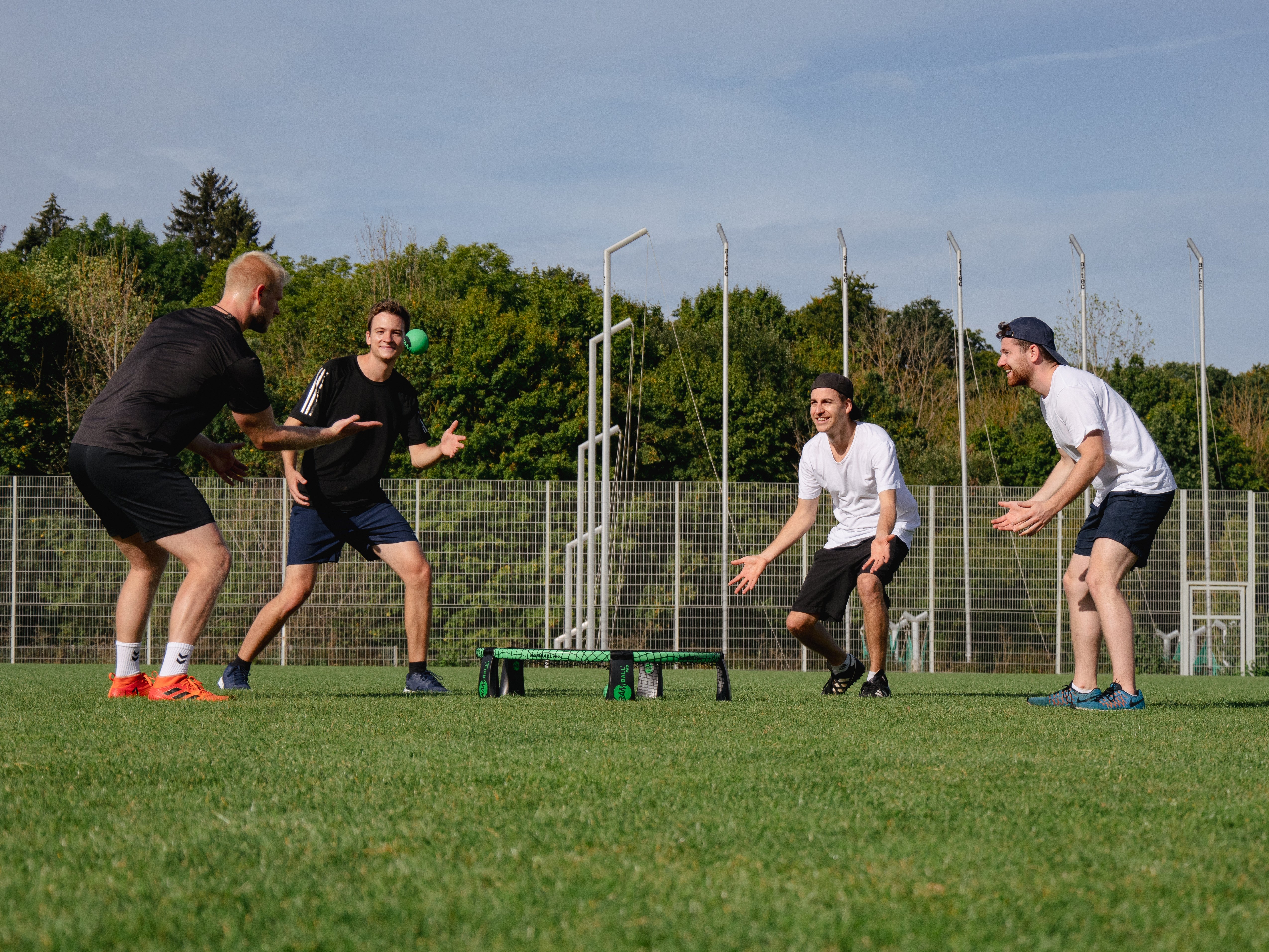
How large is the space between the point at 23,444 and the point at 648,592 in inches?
596

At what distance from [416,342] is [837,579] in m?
3.55

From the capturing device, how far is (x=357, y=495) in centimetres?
720

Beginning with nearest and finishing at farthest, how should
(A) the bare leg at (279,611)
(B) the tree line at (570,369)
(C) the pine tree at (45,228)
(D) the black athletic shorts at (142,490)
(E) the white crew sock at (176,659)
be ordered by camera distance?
1. (D) the black athletic shorts at (142,490)
2. (E) the white crew sock at (176,659)
3. (A) the bare leg at (279,611)
4. (B) the tree line at (570,369)
5. (C) the pine tree at (45,228)

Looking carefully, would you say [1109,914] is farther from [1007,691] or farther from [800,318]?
[800,318]

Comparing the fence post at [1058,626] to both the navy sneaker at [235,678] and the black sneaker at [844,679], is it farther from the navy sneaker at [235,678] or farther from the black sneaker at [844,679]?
the navy sneaker at [235,678]

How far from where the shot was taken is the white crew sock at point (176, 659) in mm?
5750

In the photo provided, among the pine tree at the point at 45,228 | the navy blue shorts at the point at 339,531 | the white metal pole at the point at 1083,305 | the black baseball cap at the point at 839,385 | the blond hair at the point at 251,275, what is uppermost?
the pine tree at the point at 45,228

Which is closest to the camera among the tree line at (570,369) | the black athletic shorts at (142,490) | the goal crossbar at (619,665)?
the black athletic shorts at (142,490)

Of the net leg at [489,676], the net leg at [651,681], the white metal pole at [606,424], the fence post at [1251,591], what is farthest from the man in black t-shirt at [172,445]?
the fence post at [1251,591]

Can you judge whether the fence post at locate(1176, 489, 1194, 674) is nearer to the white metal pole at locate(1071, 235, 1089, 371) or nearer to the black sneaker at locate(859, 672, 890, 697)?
the white metal pole at locate(1071, 235, 1089, 371)

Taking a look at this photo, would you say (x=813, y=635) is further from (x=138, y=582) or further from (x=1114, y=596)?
(x=138, y=582)

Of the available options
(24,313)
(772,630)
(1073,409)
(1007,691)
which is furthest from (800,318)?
(1073,409)

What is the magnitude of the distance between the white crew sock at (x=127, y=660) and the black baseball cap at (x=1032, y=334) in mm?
4752

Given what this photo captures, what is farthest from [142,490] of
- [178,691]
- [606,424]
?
[606,424]
